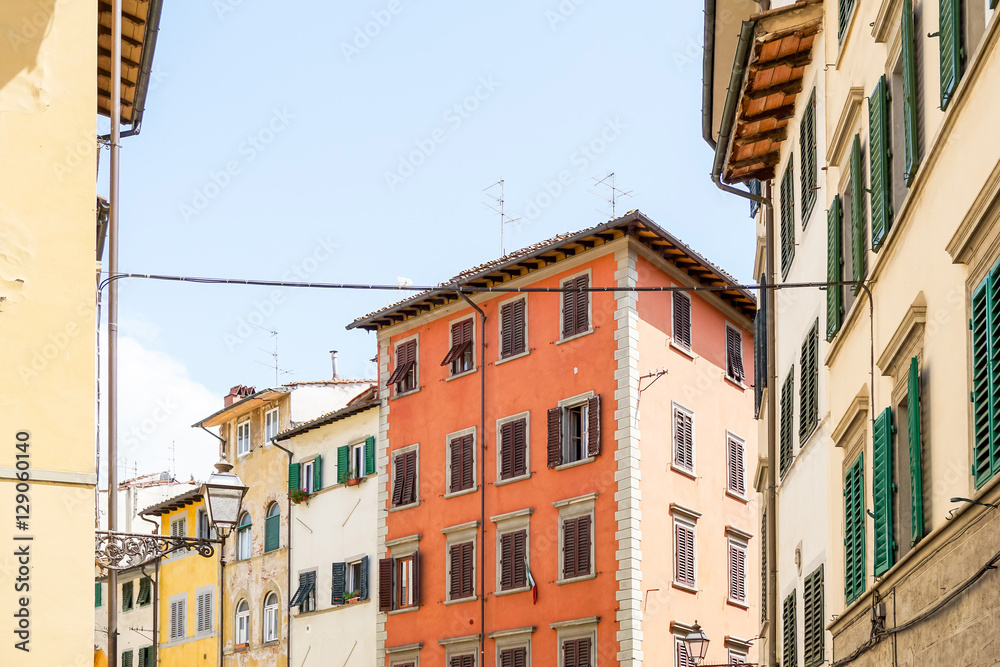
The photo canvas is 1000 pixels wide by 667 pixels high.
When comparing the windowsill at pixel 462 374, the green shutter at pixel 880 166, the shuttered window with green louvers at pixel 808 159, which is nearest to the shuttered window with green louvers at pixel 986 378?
the green shutter at pixel 880 166

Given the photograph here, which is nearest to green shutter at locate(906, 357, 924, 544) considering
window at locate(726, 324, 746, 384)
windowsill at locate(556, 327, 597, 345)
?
windowsill at locate(556, 327, 597, 345)

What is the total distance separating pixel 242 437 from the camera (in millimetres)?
47312

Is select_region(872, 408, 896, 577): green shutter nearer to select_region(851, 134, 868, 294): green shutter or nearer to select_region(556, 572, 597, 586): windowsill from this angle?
select_region(851, 134, 868, 294): green shutter

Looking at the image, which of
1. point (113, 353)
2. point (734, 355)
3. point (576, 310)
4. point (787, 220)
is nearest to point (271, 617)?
point (576, 310)

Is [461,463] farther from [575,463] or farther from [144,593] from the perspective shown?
[144,593]

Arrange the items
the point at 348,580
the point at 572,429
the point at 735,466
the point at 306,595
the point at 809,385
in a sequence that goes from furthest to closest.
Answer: the point at 306,595 < the point at 348,580 < the point at 735,466 < the point at 572,429 < the point at 809,385

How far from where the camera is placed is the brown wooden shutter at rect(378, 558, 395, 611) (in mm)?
37000

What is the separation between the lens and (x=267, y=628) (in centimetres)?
4309

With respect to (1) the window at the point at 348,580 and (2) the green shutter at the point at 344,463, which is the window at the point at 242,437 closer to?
(2) the green shutter at the point at 344,463

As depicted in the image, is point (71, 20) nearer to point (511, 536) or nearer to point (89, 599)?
point (89, 599)

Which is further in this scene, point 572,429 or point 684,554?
point 572,429

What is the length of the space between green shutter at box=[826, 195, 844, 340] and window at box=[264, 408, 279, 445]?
104ft

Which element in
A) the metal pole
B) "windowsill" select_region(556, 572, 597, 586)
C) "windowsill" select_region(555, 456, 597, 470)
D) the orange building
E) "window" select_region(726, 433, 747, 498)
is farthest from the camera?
"window" select_region(726, 433, 747, 498)

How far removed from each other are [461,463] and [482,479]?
0.92 metres
